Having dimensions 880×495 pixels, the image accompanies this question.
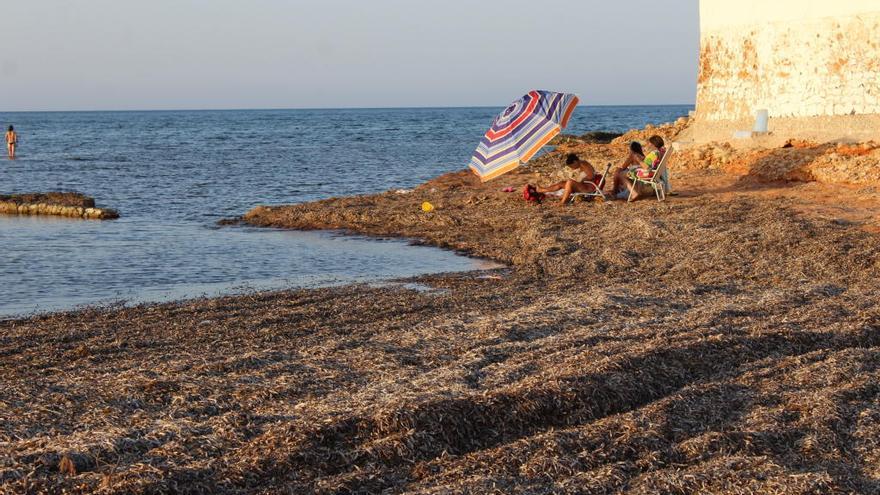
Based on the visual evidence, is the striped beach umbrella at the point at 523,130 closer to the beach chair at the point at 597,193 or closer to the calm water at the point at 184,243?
the beach chair at the point at 597,193

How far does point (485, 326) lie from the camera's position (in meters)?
8.10

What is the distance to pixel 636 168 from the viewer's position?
1552 centimetres

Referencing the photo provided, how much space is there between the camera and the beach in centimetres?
493

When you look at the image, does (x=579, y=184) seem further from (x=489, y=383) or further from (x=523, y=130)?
(x=489, y=383)

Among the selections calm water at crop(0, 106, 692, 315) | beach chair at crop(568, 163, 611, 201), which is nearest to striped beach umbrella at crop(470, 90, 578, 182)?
beach chair at crop(568, 163, 611, 201)


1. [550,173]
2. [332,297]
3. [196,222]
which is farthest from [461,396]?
[550,173]

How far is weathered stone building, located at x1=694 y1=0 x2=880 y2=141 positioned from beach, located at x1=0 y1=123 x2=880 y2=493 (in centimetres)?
522

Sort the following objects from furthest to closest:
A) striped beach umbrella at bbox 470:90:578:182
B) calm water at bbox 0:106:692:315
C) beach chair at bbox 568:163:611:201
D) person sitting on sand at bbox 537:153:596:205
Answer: person sitting on sand at bbox 537:153:596:205 < beach chair at bbox 568:163:611:201 < striped beach umbrella at bbox 470:90:578:182 < calm water at bbox 0:106:692:315

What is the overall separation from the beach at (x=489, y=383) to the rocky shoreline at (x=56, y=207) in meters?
9.36

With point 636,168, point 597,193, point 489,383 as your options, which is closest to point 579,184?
point 597,193

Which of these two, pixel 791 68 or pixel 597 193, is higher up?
pixel 791 68

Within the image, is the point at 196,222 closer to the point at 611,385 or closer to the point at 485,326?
the point at 485,326

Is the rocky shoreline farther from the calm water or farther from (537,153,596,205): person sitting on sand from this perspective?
(537,153,596,205): person sitting on sand

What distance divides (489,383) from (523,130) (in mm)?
9593
